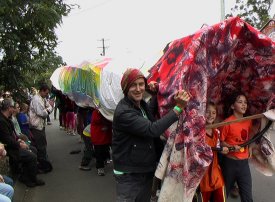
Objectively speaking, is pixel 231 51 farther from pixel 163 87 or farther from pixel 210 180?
pixel 210 180

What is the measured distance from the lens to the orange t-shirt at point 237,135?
12.9 ft

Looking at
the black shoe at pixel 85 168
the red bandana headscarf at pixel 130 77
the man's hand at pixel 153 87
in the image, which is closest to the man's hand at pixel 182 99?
the red bandana headscarf at pixel 130 77

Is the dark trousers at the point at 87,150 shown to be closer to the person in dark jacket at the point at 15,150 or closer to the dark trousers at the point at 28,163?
the person in dark jacket at the point at 15,150

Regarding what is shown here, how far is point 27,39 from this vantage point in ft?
21.2

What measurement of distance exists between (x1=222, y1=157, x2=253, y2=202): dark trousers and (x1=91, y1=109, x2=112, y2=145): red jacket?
2.77 metres

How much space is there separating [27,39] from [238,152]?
447 centimetres

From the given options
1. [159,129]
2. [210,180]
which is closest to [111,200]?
[210,180]

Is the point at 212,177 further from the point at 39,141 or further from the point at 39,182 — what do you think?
the point at 39,141

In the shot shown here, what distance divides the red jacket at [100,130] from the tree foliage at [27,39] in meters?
1.74

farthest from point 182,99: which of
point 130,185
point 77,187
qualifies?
point 77,187

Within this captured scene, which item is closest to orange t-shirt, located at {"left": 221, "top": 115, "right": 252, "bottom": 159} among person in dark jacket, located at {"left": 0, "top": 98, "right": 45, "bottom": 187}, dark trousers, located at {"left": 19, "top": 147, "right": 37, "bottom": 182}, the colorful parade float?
the colorful parade float

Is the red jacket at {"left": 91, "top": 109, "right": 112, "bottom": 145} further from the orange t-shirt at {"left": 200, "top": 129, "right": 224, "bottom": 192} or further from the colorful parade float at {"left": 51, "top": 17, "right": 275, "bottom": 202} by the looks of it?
the orange t-shirt at {"left": 200, "top": 129, "right": 224, "bottom": 192}

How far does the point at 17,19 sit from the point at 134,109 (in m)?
3.57

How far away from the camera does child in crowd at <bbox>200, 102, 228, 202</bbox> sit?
147 inches
